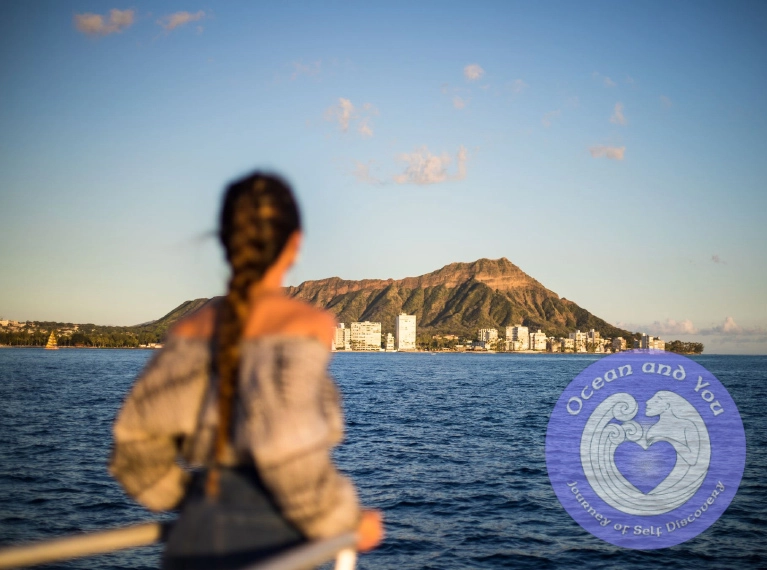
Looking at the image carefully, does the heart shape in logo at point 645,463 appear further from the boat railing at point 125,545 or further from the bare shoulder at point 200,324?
the bare shoulder at point 200,324

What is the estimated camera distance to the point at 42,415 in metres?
45.0

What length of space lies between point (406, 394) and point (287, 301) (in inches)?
2820

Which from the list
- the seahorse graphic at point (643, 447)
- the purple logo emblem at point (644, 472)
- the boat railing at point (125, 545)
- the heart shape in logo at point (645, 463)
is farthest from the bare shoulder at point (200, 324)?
the heart shape in logo at point (645, 463)

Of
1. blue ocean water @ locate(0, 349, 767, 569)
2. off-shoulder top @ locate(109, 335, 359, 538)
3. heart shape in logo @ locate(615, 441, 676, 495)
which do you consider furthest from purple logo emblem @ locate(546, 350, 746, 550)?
off-shoulder top @ locate(109, 335, 359, 538)

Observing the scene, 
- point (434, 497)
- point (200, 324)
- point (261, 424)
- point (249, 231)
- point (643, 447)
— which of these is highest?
point (249, 231)

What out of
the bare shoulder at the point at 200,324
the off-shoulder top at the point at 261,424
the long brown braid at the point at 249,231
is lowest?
the off-shoulder top at the point at 261,424

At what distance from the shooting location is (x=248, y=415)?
1.97 metres

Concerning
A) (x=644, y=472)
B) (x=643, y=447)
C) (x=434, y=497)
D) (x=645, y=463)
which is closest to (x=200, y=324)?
(x=434, y=497)

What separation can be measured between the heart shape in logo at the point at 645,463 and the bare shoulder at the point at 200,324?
24125mm

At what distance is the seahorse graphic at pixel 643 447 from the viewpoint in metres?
23.0

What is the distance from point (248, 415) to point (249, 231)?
1.93ft

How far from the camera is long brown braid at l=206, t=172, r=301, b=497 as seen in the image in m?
2.12

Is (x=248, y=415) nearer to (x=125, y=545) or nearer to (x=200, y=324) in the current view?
(x=200, y=324)

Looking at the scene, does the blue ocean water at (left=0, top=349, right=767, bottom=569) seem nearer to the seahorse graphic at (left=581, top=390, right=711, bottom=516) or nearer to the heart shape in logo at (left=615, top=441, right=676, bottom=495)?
the seahorse graphic at (left=581, top=390, right=711, bottom=516)
